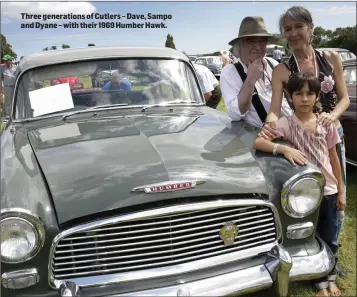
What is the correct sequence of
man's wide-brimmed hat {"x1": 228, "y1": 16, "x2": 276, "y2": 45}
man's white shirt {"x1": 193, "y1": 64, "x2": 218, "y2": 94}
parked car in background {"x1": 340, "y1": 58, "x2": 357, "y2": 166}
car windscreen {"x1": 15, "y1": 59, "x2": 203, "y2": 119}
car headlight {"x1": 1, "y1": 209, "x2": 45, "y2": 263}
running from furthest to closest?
man's white shirt {"x1": 193, "y1": 64, "x2": 218, "y2": 94}, parked car in background {"x1": 340, "y1": 58, "x2": 357, "y2": 166}, car windscreen {"x1": 15, "y1": 59, "x2": 203, "y2": 119}, man's wide-brimmed hat {"x1": 228, "y1": 16, "x2": 276, "y2": 45}, car headlight {"x1": 1, "y1": 209, "x2": 45, "y2": 263}

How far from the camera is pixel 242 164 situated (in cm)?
251

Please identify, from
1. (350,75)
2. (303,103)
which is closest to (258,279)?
(303,103)

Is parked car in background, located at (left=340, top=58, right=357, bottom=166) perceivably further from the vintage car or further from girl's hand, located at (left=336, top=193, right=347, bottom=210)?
the vintage car

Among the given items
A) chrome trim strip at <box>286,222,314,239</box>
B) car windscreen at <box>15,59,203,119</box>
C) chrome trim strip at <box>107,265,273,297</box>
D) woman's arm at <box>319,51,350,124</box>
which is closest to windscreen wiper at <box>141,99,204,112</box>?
car windscreen at <box>15,59,203,119</box>

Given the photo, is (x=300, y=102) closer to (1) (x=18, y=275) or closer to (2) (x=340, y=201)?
(2) (x=340, y=201)

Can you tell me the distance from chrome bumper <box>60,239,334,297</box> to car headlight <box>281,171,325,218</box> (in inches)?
9.8

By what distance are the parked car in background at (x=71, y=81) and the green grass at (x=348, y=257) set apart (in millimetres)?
2239

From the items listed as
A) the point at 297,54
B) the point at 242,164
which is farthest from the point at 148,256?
the point at 297,54

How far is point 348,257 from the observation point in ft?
11.6

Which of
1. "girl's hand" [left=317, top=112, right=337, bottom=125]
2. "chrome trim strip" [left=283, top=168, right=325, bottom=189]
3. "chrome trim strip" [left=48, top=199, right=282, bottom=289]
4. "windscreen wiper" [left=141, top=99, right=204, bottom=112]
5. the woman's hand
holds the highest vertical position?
"windscreen wiper" [left=141, top=99, right=204, bottom=112]

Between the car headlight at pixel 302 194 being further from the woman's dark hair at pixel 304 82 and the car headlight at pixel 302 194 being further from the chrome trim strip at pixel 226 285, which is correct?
the woman's dark hair at pixel 304 82

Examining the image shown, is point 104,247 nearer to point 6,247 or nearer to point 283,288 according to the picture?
point 6,247

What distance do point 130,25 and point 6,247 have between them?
3323 millimetres

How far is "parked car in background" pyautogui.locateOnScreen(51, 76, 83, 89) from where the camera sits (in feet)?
11.6
